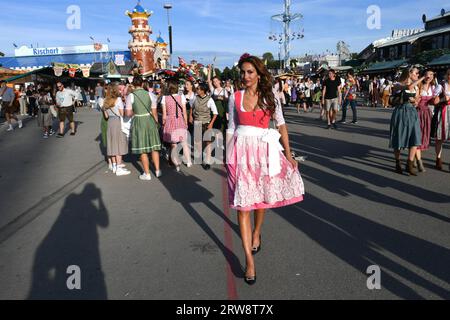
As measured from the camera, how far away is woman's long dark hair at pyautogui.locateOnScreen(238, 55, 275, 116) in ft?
10.3

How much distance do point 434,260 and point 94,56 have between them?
4620 centimetres

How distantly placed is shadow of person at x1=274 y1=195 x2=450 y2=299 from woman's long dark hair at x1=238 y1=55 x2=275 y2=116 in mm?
1670

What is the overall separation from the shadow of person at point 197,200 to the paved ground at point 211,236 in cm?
2

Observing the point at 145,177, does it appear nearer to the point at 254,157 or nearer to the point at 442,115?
the point at 254,157

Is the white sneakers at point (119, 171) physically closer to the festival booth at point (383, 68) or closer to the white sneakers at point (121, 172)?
the white sneakers at point (121, 172)

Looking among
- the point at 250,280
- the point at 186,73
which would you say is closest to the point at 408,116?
the point at 250,280

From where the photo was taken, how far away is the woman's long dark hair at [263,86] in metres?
3.13

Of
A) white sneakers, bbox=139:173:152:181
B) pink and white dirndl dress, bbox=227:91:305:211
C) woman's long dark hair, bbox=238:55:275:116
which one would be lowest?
white sneakers, bbox=139:173:152:181

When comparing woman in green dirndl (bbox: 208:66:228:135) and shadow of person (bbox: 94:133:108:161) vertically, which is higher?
woman in green dirndl (bbox: 208:66:228:135)

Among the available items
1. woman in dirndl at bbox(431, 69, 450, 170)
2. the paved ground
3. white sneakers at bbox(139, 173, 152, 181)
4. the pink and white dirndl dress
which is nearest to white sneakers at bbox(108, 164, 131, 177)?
the paved ground

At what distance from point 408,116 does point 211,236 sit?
423cm

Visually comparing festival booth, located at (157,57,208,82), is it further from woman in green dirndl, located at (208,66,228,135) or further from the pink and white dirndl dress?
the pink and white dirndl dress

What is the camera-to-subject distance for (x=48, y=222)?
4.69 m
